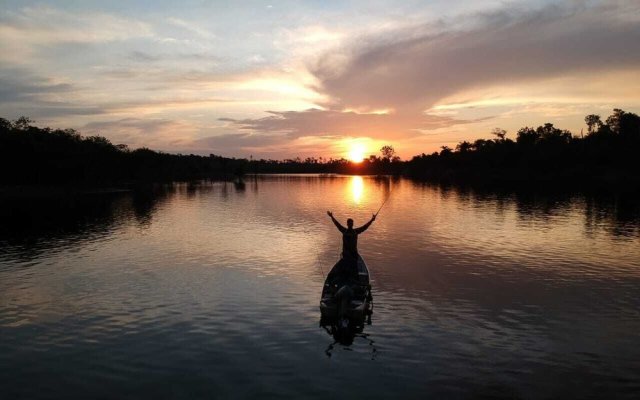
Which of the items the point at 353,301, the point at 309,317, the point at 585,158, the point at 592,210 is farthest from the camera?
the point at 585,158

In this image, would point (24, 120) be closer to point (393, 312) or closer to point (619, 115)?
point (393, 312)

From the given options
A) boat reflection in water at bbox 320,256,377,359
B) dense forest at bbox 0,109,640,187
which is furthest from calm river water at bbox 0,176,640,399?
dense forest at bbox 0,109,640,187

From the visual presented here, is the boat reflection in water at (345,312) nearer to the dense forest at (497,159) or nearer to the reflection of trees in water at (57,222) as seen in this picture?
the reflection of trees in water at (57,222)

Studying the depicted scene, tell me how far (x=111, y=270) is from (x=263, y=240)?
16639 millimetres

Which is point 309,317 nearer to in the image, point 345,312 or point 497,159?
point 345,312

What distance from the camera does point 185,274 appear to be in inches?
1320

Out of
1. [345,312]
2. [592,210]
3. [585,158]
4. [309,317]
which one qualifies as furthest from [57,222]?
[585,158]

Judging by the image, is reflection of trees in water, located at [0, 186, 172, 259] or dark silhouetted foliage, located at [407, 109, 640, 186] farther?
dark silhouetted foliage, located at [407, 109, 640, 186]

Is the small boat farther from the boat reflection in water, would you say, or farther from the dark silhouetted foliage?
the dark silhouetted foliage

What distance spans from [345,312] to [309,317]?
356 cm

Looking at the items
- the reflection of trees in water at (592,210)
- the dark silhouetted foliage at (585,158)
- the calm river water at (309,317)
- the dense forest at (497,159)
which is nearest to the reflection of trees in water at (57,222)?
the calm river water at (309,317)

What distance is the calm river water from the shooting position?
1622 cm

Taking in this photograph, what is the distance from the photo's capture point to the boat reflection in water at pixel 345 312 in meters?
20.0

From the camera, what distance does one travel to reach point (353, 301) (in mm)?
21547
